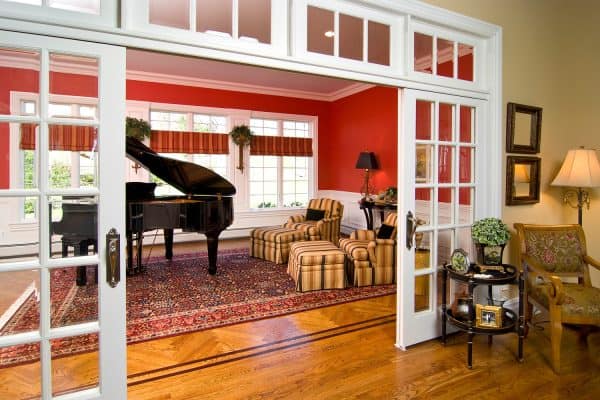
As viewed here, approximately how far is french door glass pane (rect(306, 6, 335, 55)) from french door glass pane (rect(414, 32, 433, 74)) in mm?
745

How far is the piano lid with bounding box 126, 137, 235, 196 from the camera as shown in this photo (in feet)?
14.6

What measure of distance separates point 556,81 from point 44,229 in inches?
170

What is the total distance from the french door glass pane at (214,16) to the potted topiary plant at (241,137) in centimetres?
507

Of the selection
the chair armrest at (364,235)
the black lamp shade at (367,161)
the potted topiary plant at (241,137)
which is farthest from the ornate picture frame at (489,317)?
the potted topiary plant at (241,137)

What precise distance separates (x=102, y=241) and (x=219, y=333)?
1.59 metres

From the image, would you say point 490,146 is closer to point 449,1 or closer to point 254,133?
point 449,1

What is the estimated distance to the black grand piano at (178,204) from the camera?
175 inches

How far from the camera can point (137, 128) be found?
6285 mm

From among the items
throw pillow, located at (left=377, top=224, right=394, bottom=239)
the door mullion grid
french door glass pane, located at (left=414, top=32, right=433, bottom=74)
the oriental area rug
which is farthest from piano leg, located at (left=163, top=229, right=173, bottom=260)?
french door glass pane, located at (left=414, top=32, right=433, bottom=74)

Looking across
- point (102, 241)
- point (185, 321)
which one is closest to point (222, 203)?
point (185, 321)

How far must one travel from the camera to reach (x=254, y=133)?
7.44 meters

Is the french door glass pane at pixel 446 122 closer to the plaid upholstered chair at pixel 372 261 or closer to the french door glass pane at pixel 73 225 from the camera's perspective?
the plaid upholstered chair at pixel 372 261

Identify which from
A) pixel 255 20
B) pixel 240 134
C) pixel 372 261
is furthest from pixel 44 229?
pixel 240 134

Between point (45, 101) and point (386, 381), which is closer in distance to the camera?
point (45, 101)
